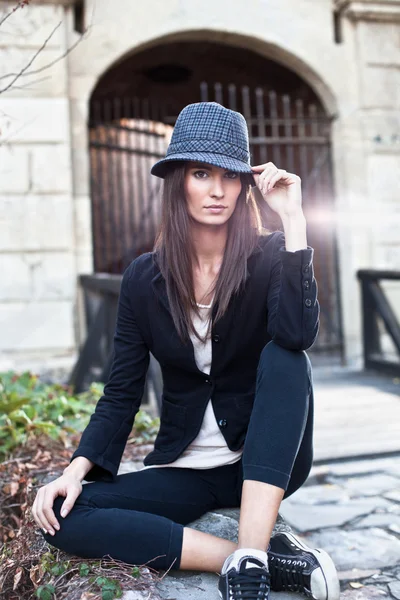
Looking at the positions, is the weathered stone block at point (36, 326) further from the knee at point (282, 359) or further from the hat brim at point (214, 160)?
the knee at point (282, 359)

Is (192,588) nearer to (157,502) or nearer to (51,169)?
(157,502)

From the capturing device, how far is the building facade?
5945mm

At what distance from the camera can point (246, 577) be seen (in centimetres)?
163

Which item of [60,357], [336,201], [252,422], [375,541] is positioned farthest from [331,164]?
[252,422]

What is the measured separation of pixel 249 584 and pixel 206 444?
1.68ft

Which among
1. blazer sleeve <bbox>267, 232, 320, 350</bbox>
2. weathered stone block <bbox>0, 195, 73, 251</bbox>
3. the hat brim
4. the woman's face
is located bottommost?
blazer sleeve <bbox>267, 232, 320, 350</bbox>

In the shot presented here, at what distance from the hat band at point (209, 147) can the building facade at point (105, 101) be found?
3.95 m

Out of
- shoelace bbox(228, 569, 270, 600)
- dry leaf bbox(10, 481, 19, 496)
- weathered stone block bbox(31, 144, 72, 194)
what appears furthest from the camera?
weathered stone block bbox(31, 144, 72, 194)

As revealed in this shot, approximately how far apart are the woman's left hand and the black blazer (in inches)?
5.0

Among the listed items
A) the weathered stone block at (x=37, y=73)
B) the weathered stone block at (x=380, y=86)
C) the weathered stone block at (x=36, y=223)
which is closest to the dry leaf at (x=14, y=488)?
the weathered stone block at (x=36, y=223)

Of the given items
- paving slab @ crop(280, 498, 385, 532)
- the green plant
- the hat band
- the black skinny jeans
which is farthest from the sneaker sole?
the green plant

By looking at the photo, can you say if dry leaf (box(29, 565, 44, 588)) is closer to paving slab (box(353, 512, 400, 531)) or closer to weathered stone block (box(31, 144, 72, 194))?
paving slab (box(353, 512, 400, 531))

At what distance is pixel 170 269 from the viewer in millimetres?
2094

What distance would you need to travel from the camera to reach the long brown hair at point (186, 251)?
2047 mm
